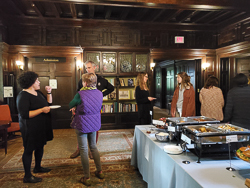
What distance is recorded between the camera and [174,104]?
385 cm

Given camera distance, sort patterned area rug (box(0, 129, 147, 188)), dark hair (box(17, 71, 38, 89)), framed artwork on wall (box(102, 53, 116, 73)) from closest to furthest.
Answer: dark hair (box(17, 71, 38, 89)), patterned area rug (box(0, 129, 147, 188)), framed artwork on wall (box(102, 53, 116, 73))

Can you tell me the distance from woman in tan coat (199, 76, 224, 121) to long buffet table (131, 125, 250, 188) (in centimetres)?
183

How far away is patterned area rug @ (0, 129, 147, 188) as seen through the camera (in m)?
2.85

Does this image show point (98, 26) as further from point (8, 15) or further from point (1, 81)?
point (1, 81)

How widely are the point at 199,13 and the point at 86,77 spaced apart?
17.5 ft

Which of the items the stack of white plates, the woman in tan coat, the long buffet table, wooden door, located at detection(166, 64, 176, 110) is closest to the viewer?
the long buffet table

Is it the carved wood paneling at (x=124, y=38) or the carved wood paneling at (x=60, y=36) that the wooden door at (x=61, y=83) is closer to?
the carved wood paneling at (x=60, y=36)

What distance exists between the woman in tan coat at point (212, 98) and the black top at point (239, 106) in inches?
36.2

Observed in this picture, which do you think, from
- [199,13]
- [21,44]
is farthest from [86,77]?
[199,13]

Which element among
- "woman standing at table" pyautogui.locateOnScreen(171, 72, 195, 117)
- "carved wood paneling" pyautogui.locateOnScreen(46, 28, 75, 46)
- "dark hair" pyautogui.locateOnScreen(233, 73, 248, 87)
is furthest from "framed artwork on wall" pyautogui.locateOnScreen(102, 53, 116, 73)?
"dark hair" pyautogui.locateOnScreen(233, 73, 248, 87)

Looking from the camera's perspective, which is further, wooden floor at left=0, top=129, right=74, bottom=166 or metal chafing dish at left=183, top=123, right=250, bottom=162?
wooden floor at left=0, top=129, right=74, bottom=166

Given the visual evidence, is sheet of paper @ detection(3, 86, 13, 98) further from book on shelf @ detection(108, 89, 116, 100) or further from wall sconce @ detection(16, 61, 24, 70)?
book on shelf @ detection(108, 89, 116, 100)

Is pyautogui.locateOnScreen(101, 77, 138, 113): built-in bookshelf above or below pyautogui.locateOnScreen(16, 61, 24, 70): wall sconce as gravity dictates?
below

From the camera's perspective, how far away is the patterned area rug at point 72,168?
9.36 ft
